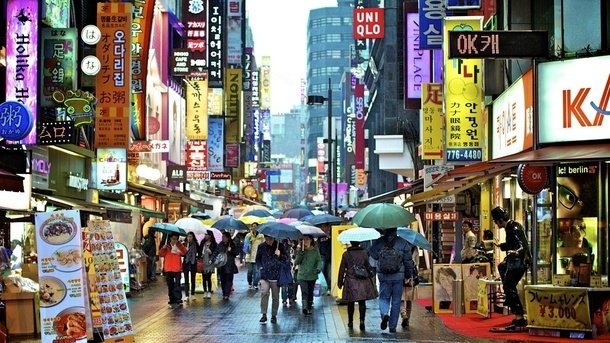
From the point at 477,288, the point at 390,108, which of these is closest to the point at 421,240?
the point at 477,288

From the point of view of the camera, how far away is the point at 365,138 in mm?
88375

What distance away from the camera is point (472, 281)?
21.0 meters

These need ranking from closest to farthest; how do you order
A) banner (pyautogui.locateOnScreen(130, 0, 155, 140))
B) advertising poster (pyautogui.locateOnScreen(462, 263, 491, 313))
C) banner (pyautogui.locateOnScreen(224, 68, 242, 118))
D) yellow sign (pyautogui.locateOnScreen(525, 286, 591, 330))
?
yellow sign (pyautogui.locateOnScreen(525, 286, 591, 330))
advertising poster (pyautogui.locateOnScreen(462, 263, 491, 313))
banner (pyautogui.locateOnScreen(130, 0, 155, 140))
banner (pyautogui.locateOnScreen(224, 68, 242, 118))

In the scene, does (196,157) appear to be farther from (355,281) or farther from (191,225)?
(355,281)

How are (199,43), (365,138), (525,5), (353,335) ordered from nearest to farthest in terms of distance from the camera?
1. (353,335)
2. (525,5)
3. (199,43)
4. (365,138)

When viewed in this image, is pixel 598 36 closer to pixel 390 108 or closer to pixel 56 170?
pixel 56 170

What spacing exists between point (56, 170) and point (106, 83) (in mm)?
3857

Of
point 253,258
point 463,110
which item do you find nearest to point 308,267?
point 463,110

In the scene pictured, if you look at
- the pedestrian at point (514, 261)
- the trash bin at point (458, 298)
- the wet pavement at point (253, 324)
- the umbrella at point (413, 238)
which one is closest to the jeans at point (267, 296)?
the wet pavement at point (253, 324)

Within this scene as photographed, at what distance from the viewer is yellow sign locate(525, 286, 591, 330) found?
634 inches

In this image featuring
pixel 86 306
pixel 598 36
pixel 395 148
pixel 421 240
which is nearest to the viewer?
pixel 86 306

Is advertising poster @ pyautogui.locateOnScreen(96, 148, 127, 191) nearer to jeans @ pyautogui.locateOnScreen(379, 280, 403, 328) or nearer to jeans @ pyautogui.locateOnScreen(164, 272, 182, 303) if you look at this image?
jeans @ pyautogui.locateOnScreen(164, 272, 182, 303)

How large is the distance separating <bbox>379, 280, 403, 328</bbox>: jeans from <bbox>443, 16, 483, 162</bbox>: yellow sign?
650 centimetres

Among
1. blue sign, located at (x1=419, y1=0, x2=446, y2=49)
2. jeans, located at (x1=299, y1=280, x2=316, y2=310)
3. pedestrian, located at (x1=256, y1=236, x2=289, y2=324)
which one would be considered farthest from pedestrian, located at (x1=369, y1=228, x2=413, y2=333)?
blue sign, located at (x1=419, y1=0, x2=446, y2=49)
